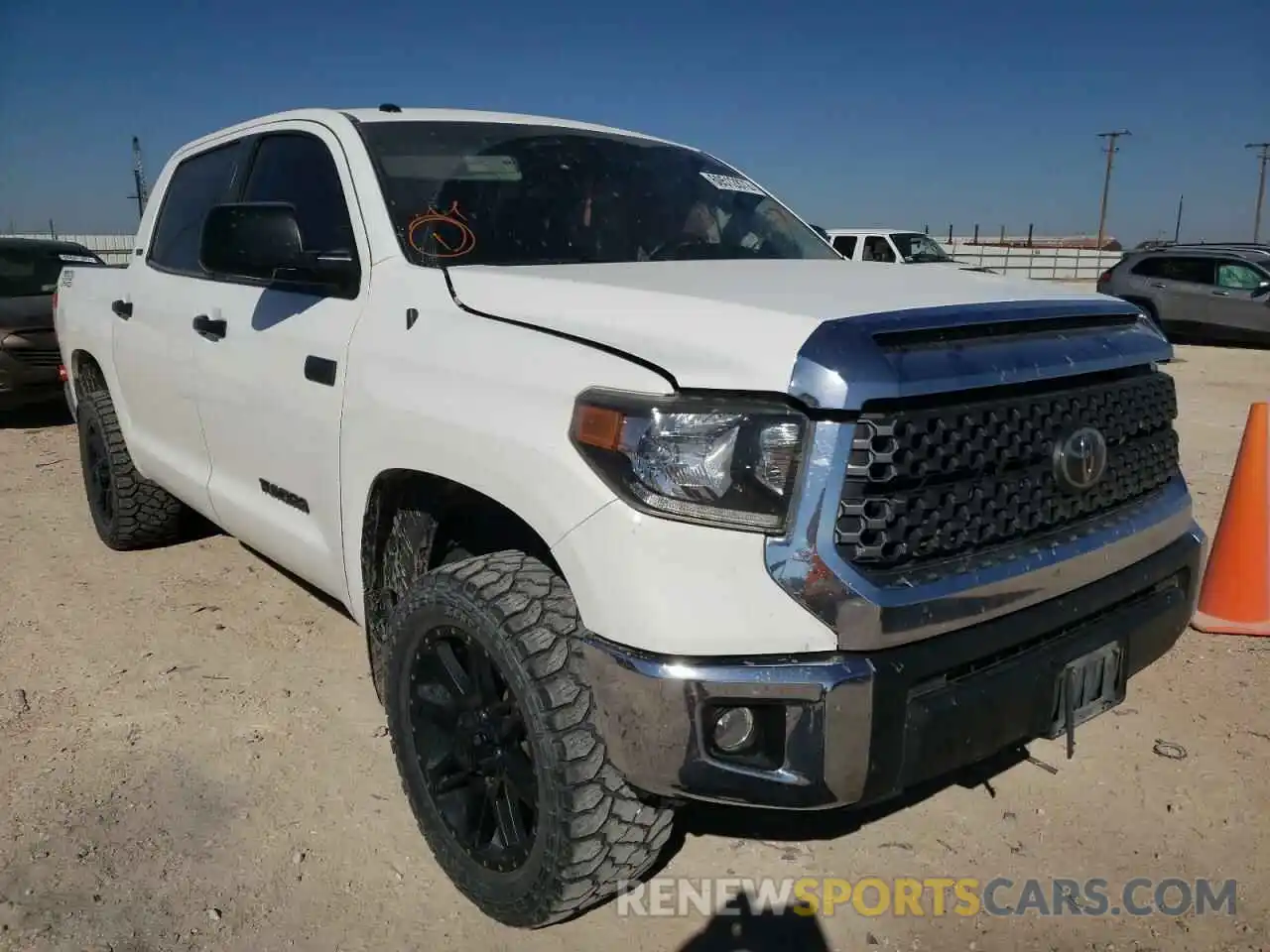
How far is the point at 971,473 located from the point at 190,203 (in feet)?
11.7

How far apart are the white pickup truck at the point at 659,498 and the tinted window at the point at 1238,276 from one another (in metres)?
14.8

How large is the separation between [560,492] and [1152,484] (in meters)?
1.59

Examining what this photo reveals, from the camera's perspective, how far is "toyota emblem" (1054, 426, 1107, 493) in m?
2.15

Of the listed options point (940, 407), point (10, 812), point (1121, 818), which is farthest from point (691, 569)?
point (10, 812)

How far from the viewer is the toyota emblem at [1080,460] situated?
7.06ft

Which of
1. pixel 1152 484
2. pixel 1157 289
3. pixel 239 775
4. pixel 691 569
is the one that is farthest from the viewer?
pixel 1157 289

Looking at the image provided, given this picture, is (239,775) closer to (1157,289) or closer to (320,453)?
(320,453)

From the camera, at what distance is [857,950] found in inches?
92.0

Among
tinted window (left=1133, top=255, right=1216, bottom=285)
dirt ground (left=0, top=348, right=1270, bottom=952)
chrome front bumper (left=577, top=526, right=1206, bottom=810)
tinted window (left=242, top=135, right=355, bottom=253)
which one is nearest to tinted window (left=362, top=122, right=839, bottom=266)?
tinted window (left=242, top=135, right=355, bottom=253)

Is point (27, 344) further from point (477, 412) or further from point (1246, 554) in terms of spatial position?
point (1246, 554)

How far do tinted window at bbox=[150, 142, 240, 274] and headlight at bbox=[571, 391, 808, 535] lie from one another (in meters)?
2.60

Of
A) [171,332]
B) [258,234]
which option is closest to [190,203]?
[171,332]

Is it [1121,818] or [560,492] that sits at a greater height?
[560,492]

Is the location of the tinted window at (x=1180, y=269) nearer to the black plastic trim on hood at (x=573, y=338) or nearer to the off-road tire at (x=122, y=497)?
the off-road tire at (x=122, y=497)
